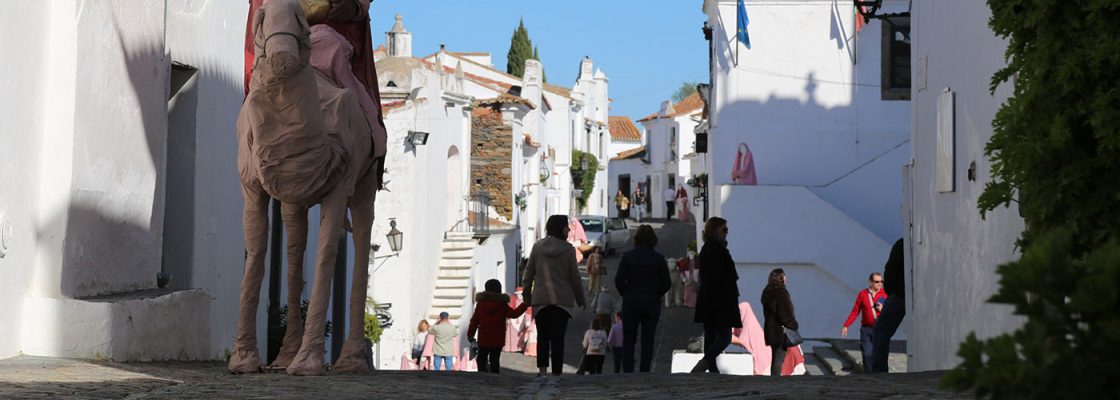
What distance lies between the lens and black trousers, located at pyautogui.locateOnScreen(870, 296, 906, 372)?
13234mm

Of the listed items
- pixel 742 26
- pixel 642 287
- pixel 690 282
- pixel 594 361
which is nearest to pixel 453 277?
pixel 690 282

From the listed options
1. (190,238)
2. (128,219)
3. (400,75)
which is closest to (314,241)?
(190,238)

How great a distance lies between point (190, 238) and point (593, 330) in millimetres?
5914

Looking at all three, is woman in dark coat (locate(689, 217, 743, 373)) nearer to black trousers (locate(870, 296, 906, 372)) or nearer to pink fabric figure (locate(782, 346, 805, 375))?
black trousers (locate(870, 296, 906, 372))

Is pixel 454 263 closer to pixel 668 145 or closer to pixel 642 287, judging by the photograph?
pixel 642 287

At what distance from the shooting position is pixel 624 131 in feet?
341

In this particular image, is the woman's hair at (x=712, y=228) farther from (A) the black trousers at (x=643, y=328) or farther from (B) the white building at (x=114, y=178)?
(B) the white building at (x=114, y=178)

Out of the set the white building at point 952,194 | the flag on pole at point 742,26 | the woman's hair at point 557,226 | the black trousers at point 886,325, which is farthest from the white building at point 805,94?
the woman's hair at point 557,226

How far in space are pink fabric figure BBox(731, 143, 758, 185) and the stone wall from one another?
18947 mm

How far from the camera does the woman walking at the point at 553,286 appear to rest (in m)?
12.8

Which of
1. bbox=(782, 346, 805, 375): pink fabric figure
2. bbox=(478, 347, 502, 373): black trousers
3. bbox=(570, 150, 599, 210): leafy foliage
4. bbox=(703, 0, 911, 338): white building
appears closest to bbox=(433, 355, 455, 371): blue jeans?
bbox=(703, 0, 911, 338): white building

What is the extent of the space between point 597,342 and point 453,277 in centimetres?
2135

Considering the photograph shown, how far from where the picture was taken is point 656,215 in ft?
302

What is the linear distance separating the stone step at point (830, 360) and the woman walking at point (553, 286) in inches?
236
